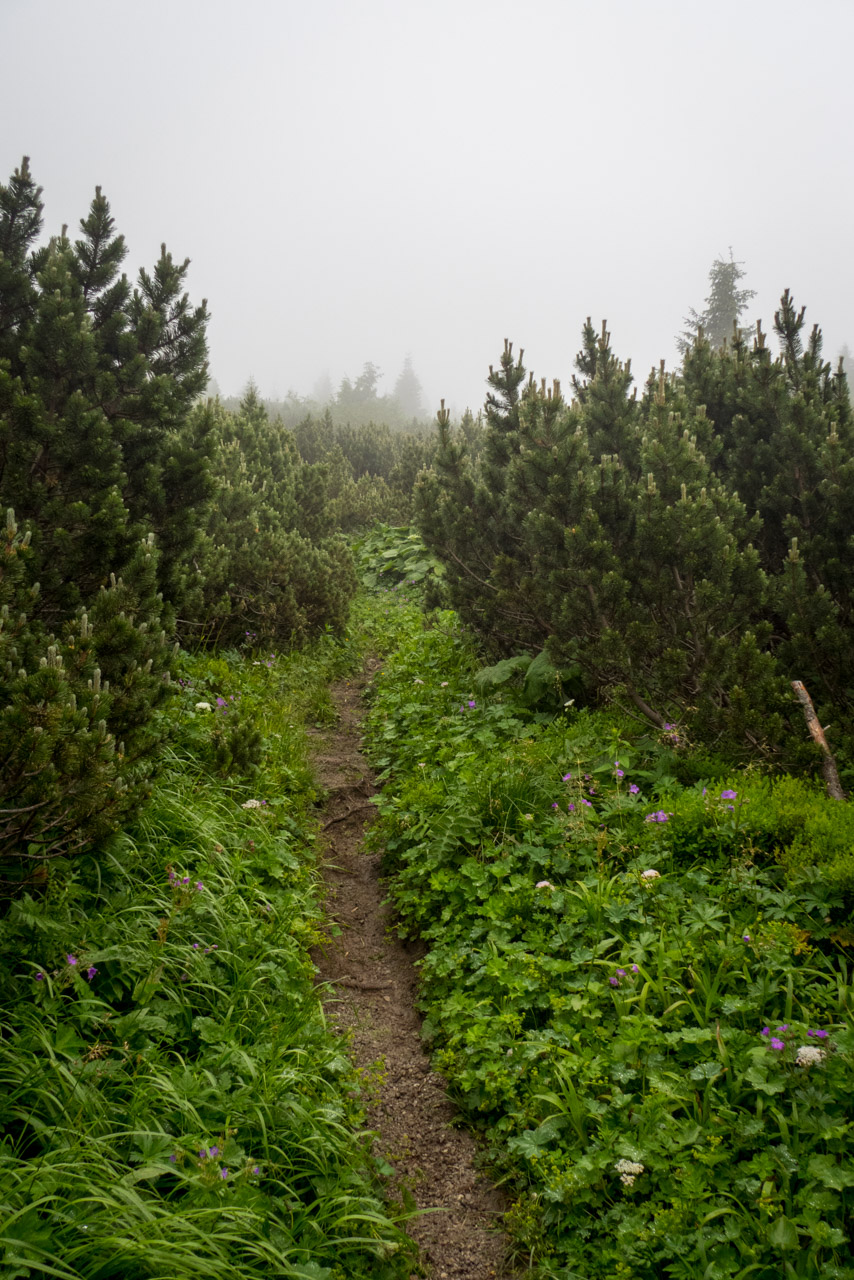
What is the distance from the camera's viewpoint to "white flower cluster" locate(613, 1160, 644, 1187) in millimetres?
2430

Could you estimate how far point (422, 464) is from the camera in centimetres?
1934

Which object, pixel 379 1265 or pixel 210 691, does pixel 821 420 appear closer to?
pixel 210 691

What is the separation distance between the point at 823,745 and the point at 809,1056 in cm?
213

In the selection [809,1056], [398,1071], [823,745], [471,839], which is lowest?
[398,1071]

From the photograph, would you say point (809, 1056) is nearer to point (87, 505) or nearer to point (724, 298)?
point (87, 505)

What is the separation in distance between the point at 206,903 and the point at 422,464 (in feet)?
56.4

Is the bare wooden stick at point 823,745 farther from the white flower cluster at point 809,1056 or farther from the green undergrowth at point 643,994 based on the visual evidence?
the white flower cluster at point 809,1056

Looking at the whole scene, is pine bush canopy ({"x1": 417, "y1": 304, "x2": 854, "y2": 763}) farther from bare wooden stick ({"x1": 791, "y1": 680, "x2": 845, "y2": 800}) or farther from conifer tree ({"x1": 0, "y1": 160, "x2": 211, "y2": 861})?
conifer tree ({"x1": 0, "y1": 160, "x2": 211, "y2": 861})

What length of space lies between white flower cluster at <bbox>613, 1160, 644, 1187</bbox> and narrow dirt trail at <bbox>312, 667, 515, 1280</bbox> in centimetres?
57

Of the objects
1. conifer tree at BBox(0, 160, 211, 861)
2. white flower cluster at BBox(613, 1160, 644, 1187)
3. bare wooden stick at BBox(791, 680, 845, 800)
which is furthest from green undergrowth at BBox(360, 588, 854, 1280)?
conifer tree at BBox(0, 160, 211, 861)

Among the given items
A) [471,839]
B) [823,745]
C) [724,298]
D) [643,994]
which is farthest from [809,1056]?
[724,298]

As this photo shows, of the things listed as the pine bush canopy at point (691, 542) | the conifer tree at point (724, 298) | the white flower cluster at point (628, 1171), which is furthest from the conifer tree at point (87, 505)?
the conifer tree at point (724, 298)

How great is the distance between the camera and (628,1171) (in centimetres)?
245

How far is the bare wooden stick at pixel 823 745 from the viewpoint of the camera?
393cm
